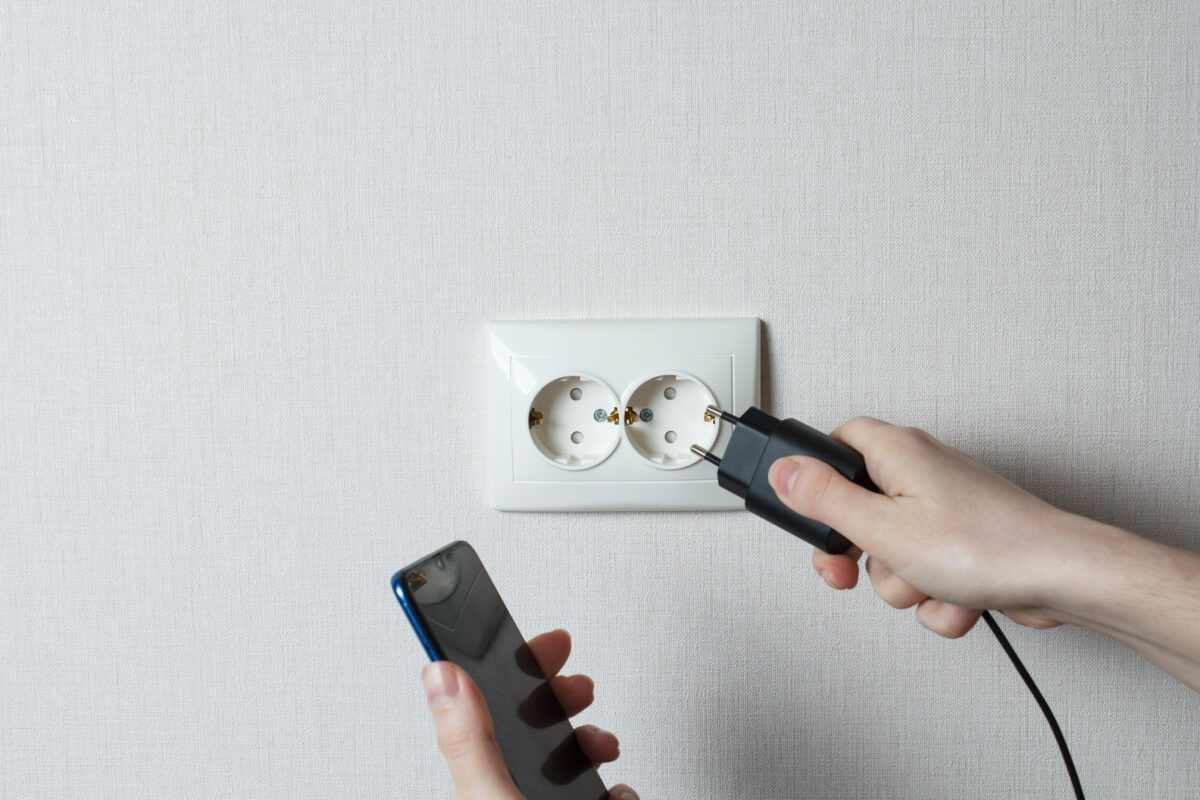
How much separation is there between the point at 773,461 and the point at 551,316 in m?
0.16

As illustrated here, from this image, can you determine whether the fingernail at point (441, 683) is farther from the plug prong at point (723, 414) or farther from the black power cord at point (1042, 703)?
the black power cord at point (1042, 703)

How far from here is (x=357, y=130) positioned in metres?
0.47

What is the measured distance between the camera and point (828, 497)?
1.26 feet

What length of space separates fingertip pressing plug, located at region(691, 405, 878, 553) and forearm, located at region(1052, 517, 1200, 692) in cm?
10

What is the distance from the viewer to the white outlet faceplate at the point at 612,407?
1.52 ft

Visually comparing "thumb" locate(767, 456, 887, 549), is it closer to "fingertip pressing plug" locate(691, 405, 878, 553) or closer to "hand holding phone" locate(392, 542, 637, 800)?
"fingertip pressing plug" locate(691, 405, 878, 553)

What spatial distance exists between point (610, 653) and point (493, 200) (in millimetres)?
294

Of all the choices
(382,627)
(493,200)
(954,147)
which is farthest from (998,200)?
(382,627)


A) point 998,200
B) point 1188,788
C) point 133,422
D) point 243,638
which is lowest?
point 1188,788

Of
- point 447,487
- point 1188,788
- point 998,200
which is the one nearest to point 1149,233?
point 998,200

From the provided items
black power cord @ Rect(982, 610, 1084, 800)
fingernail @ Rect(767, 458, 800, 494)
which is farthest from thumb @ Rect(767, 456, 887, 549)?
black power cord @ Rect(982, 610, 1084, 800)

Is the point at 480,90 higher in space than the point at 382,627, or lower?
higher

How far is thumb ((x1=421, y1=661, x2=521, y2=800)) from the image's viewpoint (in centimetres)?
34

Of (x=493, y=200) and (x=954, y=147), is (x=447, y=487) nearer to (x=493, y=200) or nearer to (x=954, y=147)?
(x=493, y=200)
